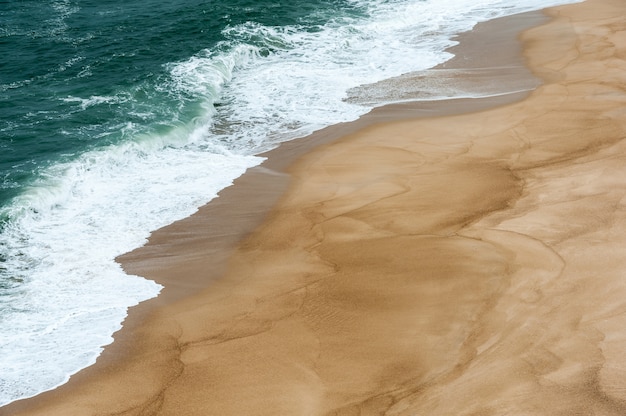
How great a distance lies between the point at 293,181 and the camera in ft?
48.9

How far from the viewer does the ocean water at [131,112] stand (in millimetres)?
11477

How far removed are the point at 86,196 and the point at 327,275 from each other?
19.8 feet

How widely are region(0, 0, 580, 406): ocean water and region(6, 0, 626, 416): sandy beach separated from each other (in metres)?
0.69

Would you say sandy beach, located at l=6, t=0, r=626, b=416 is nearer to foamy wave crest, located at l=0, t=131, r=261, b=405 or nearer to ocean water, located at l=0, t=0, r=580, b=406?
foamy wave crest, located at l=0, t=131, r=261, b=405

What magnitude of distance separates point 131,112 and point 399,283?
10.3 metres

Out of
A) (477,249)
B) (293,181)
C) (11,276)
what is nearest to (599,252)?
(477,249)

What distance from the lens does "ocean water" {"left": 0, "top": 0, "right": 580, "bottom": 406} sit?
452 inches

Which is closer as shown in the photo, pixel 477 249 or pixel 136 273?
pixel 477 249

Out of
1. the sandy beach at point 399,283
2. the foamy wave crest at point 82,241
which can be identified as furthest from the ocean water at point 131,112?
the sandy beach at point 399,283

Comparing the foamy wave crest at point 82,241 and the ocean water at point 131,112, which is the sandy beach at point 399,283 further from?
the ocean water at point 131,112

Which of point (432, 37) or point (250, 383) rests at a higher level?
point (432, 37)

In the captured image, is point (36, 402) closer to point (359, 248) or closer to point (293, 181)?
point (359, 248)

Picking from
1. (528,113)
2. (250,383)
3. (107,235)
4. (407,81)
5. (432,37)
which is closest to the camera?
(250,383)

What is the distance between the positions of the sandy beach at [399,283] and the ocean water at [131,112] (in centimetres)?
69
